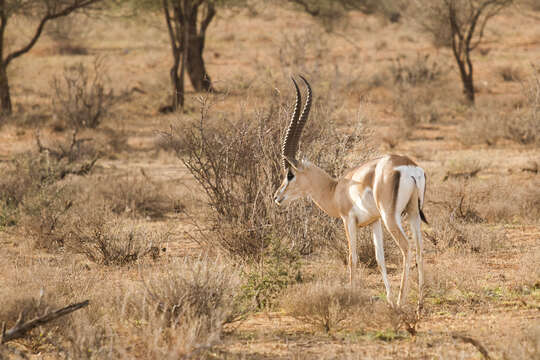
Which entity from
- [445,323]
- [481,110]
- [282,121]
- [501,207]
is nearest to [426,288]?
[445,323]

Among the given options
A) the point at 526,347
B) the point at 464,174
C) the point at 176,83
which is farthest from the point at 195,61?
the point at 526,347

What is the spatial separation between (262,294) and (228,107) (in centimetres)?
1557

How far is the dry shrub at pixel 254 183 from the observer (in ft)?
24.2

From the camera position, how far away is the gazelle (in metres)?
5.33

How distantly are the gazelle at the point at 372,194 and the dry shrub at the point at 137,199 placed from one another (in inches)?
191

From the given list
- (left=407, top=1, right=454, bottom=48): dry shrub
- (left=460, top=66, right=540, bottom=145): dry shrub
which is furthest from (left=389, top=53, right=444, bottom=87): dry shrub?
(left=460, top=66, right=540, bottom=145): dry shrub

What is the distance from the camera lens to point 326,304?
539 centimetres

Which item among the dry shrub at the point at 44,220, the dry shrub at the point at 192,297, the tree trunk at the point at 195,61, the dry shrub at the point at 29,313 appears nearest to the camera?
the dry shrub at the point at 192,297

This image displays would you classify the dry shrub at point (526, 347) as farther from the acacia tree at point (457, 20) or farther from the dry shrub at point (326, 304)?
the acacia tree at point (457, 20)

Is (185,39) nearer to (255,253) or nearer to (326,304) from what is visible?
(255,253)

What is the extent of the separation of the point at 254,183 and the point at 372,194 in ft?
8.08

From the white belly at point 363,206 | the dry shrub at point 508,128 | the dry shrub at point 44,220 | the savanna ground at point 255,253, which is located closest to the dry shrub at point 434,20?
the savanna ground at point 255,253

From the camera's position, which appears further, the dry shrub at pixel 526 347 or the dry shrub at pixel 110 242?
the dry shrub at pixel 110 242

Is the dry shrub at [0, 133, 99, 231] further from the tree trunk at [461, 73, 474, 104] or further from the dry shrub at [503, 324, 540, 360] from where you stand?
the tree trunk at [461, 73, 474, 104]
